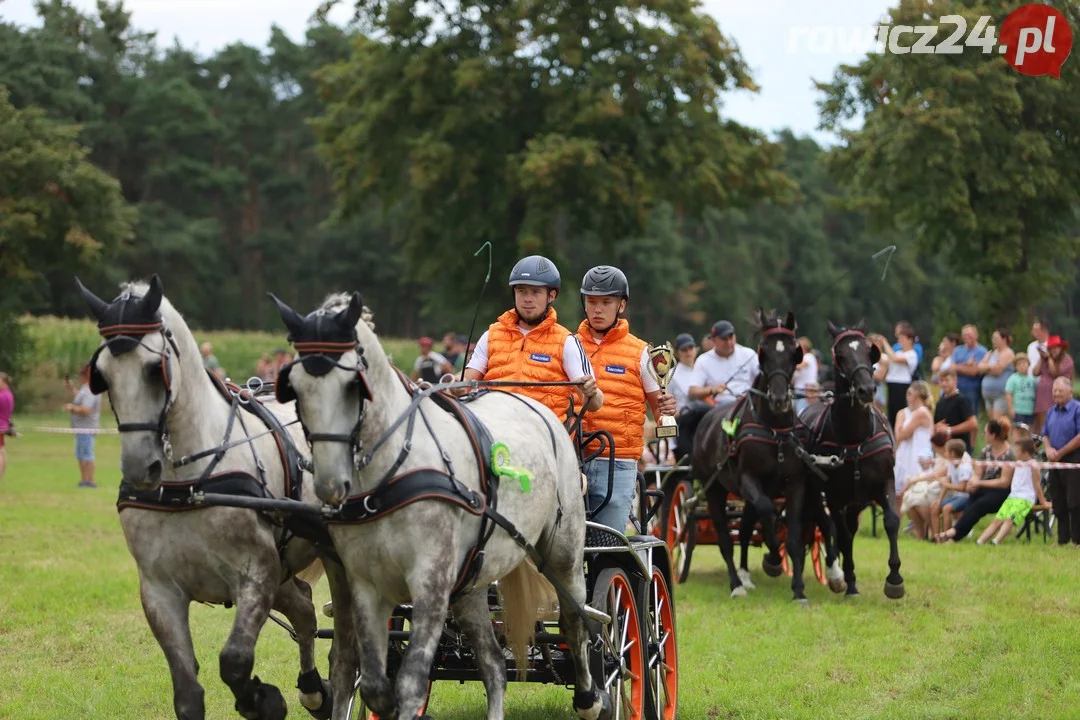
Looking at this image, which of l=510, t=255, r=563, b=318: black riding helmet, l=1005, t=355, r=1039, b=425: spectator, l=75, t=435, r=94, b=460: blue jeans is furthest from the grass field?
l=75, t=435, r=94, b=460: blue jeans

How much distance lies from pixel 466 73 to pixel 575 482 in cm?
2355

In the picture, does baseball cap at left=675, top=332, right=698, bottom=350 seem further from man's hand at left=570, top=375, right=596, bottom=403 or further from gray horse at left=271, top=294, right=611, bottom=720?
gray horse at left=271, top=294, right=611, bottom=720

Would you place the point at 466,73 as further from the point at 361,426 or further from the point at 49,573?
the point at 361,426

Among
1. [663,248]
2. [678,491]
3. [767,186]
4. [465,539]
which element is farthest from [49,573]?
[663,248]

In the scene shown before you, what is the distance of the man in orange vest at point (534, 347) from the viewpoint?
21.9 ft

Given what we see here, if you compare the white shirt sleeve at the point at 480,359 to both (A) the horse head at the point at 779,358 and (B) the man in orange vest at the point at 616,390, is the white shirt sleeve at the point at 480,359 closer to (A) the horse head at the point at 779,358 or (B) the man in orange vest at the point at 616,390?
(B) the man in orange vest at the point at 616,390

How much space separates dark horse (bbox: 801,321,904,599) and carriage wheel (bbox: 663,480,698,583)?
1556 mm

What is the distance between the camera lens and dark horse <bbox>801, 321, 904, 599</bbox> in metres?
10.9

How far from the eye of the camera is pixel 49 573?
1175cm

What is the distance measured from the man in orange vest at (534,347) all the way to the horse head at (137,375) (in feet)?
6.28

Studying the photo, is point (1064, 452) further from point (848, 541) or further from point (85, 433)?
point (85, 433)

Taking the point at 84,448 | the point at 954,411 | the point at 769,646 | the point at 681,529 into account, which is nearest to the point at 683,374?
the point at 681,529

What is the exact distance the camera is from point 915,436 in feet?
51.4

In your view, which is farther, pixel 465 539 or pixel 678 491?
pixel 678 491
